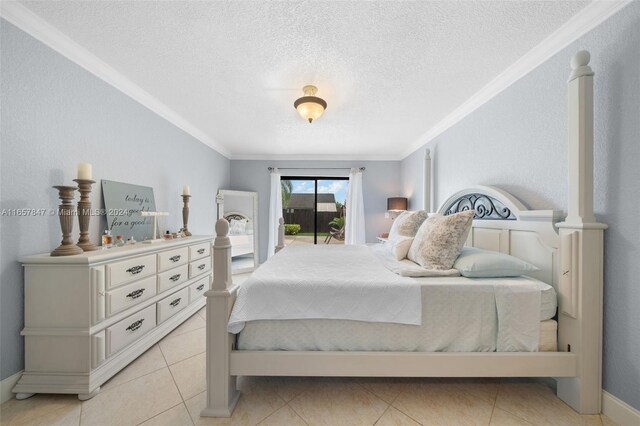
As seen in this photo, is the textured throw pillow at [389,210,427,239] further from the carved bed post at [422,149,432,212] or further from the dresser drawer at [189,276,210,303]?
the dresser drawer at [189,276,210,303]

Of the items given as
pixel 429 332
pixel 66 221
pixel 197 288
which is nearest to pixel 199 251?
pixel 197 288

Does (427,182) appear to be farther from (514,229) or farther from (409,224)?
(514,229)

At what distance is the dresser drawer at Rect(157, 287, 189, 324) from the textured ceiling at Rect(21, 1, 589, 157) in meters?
2.06

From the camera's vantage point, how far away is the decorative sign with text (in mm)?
2225

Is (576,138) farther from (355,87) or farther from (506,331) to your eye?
(355,87)

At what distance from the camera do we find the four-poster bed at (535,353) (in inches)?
55.1

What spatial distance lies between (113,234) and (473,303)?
293cm

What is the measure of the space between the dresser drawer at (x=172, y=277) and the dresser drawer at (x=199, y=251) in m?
0.15

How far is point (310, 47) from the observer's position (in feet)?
5.89

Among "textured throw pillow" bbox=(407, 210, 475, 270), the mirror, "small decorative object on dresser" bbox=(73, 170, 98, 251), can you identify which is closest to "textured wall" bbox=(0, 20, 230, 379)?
"small decorative object on dresser" bbox=(73, 170, 98, 251)

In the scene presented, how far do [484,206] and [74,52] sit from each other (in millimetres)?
3629

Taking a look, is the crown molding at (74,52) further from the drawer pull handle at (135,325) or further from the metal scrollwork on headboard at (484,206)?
the metal scrollwork on headboard at (484,206)

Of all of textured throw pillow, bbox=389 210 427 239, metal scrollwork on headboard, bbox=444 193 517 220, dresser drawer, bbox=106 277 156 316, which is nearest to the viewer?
dresser drawer, bbox=106 277 156 316

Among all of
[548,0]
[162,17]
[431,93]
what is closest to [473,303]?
[548,0]
